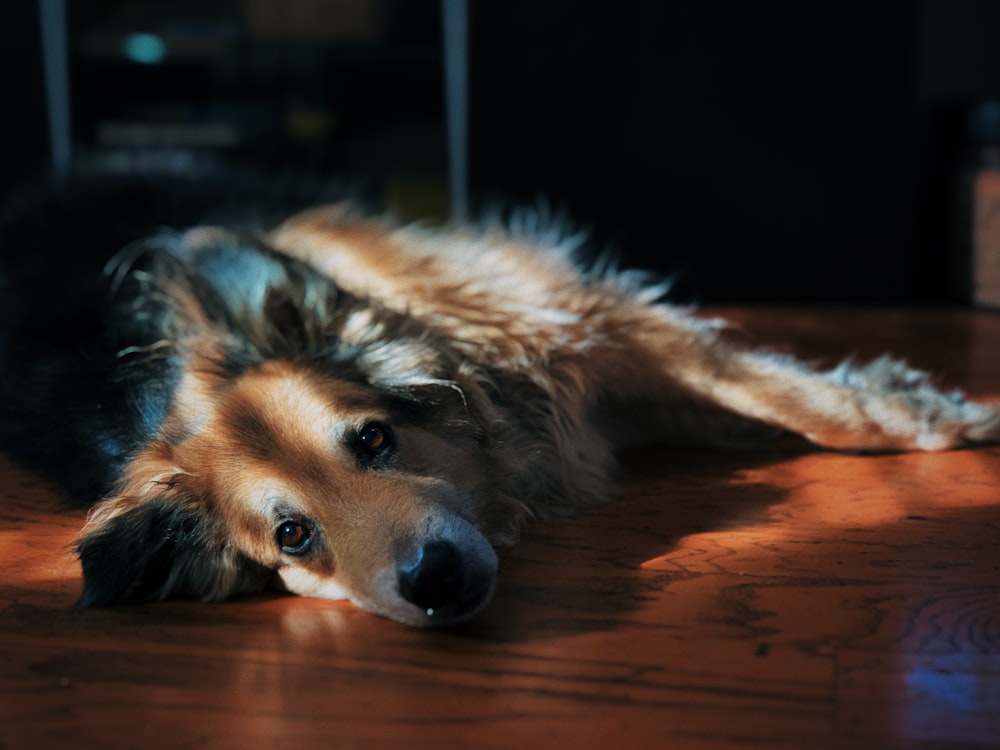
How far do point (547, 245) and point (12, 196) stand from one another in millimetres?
1591

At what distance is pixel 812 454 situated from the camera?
7.43 ft

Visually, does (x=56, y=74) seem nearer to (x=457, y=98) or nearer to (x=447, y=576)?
(x=457, y=98)

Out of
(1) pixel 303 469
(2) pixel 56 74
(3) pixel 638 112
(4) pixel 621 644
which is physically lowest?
(4) pixel 621 644

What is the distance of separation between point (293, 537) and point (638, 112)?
2.53 metres

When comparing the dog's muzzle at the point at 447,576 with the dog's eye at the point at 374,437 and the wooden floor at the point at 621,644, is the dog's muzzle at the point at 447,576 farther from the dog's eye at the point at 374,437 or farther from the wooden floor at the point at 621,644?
the dog's eye at the point at 374,437

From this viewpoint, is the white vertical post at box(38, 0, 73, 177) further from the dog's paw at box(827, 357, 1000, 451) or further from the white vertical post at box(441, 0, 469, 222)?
the dog's paw at box(827, 357, 1000, 451)

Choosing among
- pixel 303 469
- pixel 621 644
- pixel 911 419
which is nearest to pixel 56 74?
pixel 303 469

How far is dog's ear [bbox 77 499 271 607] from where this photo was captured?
1.74 m

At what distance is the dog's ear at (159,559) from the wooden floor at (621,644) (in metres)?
0.03

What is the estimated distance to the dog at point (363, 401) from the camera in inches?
67.3

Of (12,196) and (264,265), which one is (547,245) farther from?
(12,196)

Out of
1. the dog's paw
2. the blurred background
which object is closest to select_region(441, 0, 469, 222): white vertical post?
the blurred background

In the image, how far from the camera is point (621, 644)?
5.09 ft

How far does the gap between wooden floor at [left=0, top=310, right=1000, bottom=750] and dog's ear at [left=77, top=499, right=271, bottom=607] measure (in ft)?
0.11
